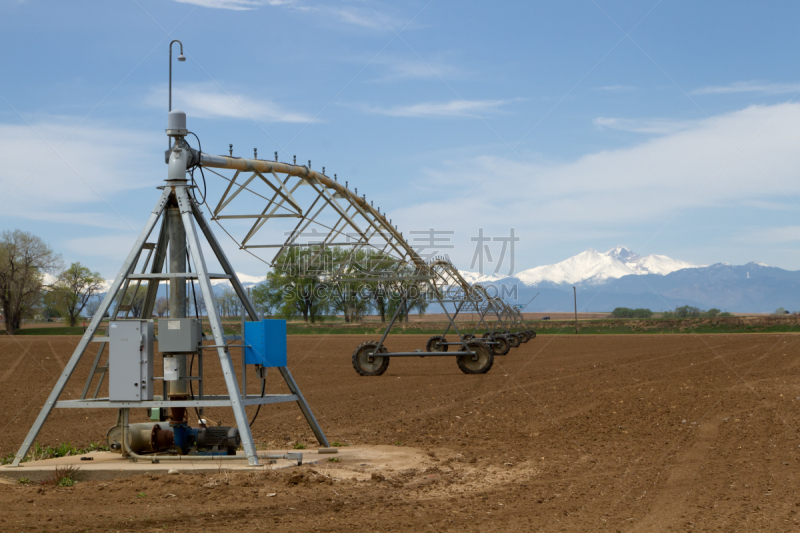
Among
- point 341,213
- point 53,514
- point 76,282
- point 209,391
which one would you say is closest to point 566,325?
point 76,282

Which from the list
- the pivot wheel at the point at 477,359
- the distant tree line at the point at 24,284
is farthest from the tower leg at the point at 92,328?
the distant tree line at the point at 24,284

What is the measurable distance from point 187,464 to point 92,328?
5.45 feet

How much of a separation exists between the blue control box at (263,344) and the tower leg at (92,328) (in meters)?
1.37

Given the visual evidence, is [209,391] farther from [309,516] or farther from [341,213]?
[309,516]

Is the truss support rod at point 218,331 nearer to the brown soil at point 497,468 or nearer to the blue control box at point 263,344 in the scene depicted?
the blue control box at point 263,344

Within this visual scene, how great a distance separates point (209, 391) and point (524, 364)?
11.4 m

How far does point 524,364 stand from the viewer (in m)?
24.5

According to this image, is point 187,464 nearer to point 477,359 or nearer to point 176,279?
point 176,279

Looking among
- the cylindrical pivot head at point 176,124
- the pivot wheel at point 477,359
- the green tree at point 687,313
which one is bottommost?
the pivot wheel at point 477,359

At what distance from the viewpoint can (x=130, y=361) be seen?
7.74 meters

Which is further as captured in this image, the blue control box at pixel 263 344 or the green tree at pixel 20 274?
the green tree at pixel 20 274

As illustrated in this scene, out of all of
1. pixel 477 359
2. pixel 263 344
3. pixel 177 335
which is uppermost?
pixel 177 335

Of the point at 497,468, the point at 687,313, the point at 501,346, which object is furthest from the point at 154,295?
the point at 687,313

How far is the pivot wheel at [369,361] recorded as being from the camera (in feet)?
67.6
